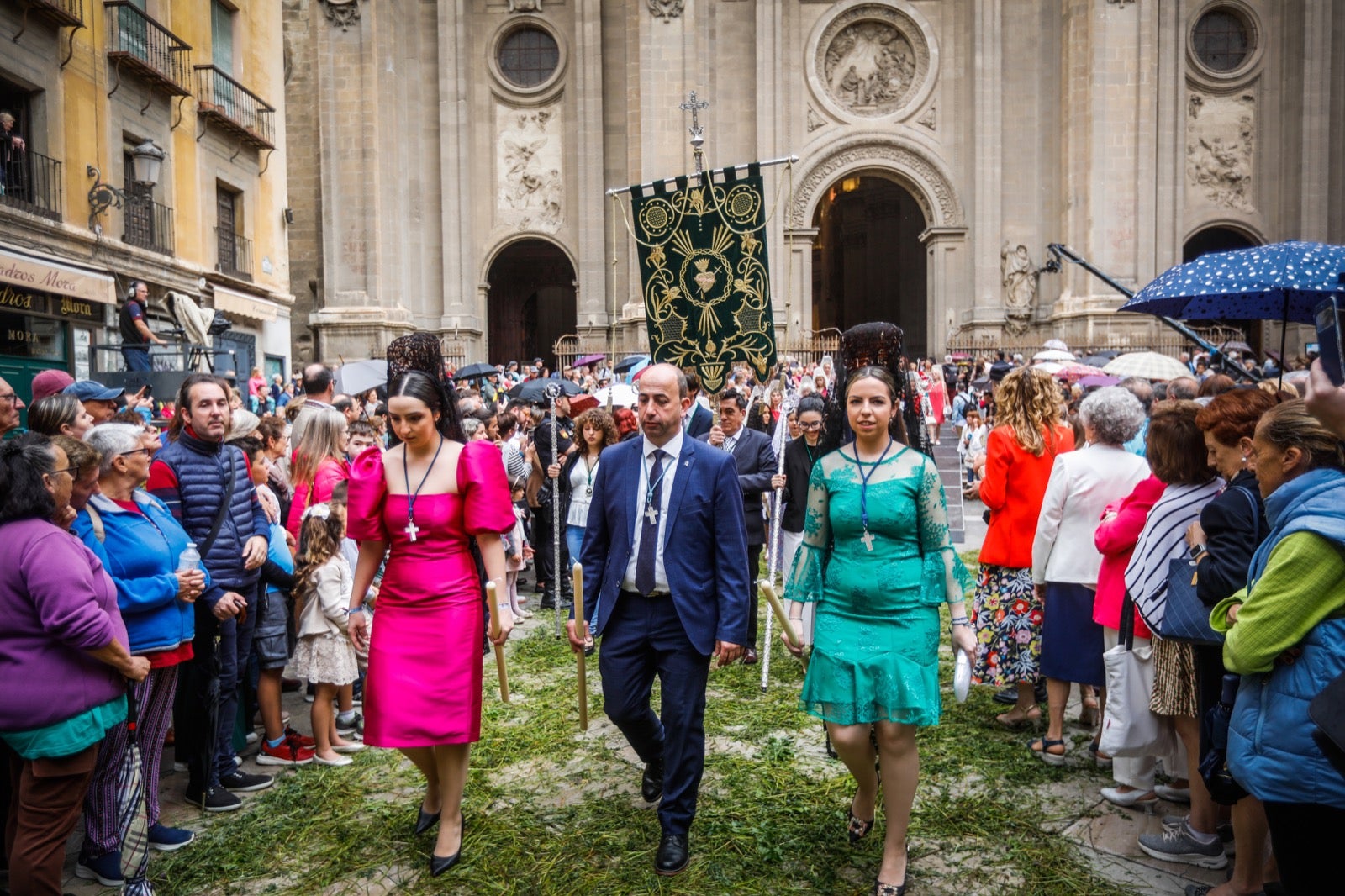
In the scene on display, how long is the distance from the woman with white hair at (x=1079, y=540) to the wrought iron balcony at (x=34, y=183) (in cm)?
1351

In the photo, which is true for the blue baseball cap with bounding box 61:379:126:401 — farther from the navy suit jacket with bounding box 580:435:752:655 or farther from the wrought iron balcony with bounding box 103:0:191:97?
the wrought iron balcony with bounding box 103:0:191:97

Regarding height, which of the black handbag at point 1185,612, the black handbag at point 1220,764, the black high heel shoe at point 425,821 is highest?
the black handbag at point 1185,612

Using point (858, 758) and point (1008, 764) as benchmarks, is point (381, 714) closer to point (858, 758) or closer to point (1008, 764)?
point (858, 758)

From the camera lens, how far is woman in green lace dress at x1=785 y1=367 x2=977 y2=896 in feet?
12.9

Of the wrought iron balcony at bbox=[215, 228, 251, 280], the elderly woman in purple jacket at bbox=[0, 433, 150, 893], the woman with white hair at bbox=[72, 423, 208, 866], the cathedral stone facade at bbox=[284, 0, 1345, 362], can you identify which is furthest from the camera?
the cathedral stone facade at bbox=[284, 0, 1345, 362]

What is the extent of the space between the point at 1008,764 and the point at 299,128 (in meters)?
28.2

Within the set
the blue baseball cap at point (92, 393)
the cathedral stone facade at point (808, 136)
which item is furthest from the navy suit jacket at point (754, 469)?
the cathedral stone facade at point (808, 136)

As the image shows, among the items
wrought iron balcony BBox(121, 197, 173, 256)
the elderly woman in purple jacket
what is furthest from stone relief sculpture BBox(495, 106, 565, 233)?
the elderly woman in purple jacket

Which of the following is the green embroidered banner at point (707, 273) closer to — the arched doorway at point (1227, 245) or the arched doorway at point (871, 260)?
→ the arched doorway at point (1227, 245)

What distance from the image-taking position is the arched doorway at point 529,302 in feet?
108

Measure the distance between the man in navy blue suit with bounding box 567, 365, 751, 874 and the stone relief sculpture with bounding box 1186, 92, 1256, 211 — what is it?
2765cm

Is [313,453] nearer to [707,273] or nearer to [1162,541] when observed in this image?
[707,273]

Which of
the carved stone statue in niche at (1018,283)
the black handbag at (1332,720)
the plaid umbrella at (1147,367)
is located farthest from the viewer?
the carved stone statue in niche at (1018,283)

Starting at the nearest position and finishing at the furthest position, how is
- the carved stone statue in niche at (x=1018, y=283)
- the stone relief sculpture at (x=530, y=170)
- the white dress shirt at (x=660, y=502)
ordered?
1. the white dress shirt at (x=660, y=502)
2. the carved stone statue in niche at (x=1018, y=283)
3. the stone relief sculpture at (x=530, y=170)
